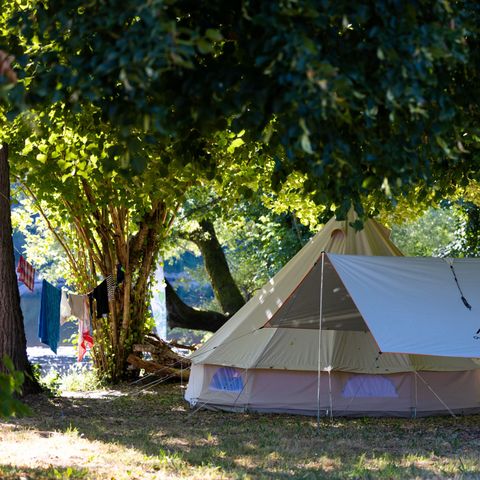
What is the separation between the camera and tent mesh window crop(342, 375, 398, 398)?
30.5 ft

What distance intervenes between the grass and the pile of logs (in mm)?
3105

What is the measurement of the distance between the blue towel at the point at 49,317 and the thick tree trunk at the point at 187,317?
4.28 metres

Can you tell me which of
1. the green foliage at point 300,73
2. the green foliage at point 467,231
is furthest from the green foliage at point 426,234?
the green foliage at point 300,73

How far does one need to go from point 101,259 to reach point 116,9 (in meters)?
9.27

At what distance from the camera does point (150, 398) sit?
11008mm

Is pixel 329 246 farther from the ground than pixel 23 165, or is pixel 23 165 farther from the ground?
pixel 23 165

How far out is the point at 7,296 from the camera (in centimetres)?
951

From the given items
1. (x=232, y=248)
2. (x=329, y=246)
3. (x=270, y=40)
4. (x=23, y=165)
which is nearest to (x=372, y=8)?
(x=270, y=40)

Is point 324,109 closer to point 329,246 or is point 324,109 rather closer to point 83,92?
point 83,92

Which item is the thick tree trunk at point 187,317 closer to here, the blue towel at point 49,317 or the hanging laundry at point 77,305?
the hanging laundry at point 77,305

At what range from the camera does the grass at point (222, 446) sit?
597 cm

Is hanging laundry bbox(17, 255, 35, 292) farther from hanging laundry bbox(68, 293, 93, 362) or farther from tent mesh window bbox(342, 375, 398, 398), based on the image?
tent mesh window bbox(342, 375, 398, 398)

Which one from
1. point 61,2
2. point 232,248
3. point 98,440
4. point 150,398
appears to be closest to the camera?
point 61,2

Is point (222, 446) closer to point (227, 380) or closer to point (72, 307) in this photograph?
point (227, 380)
